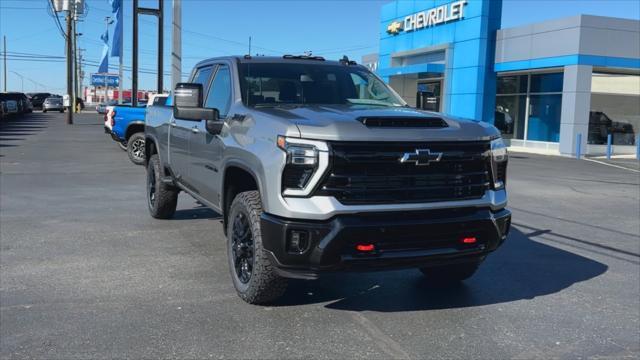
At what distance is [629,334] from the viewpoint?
177 inches

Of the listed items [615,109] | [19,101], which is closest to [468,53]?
[615,109]

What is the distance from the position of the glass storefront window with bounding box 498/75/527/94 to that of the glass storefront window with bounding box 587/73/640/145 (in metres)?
3.46

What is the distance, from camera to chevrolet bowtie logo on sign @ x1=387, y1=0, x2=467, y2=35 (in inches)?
1191

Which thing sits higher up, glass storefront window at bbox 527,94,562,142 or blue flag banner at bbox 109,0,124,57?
blue flag banner at bbox 109,0,124,57

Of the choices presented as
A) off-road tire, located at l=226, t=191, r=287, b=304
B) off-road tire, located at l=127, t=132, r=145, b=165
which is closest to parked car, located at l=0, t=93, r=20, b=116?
off-road tire, located at l=127, t=132, r=145, b=165

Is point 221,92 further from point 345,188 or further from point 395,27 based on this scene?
point 395,27

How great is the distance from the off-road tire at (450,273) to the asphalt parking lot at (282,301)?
0.11 metres

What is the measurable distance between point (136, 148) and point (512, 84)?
2070cm

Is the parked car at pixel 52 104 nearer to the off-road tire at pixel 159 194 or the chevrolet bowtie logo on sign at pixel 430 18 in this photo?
the chevrolet bowtie logo on sign at pixel 430 18

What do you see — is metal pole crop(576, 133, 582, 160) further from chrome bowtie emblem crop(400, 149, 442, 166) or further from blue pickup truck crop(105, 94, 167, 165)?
chrome bowtie emblem crop(400, 149, 442, 166)

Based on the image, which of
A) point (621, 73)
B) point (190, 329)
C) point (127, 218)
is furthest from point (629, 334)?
point (621, 73)

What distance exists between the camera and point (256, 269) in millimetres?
4605

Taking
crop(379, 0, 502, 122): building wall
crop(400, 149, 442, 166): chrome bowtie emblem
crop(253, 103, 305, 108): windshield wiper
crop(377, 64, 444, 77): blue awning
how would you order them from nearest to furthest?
1. crop(400, 149, 442, 166): chrome bowtie emblem
2. crop(253, 103, 305, 108): windshield wiper
3. crop(379, 0, 502, 122): building wall
4. crop(377, 64, 444, 77): blue awning

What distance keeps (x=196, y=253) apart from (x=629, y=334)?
13.7 feet
